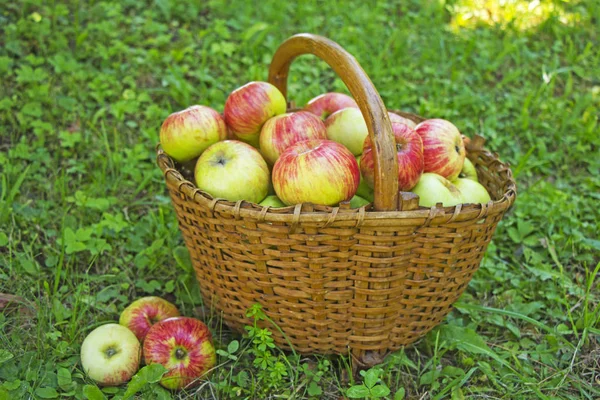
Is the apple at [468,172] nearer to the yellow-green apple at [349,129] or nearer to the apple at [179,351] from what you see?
the yellow-green apple at [349,129]

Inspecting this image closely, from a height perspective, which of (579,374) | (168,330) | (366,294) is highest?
(366,294)

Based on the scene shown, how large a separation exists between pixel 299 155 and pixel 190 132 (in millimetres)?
473

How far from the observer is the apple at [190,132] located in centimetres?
209

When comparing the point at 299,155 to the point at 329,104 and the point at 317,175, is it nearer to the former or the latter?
the point at 317,175

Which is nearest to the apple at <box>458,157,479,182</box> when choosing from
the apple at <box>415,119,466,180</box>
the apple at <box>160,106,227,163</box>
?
the apple at <box>415,119,466,180</box>

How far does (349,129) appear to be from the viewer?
84.4 inches

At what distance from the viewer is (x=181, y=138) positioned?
6.87 ft

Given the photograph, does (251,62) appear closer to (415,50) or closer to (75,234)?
(415,50)

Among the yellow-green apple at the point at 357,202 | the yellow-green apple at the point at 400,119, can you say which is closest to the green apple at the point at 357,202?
the yellow-green apple at the point at 357,202

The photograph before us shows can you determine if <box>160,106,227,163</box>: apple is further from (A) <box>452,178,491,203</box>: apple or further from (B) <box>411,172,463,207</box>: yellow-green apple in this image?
(A) <box>452,178,491,203</box>: apple

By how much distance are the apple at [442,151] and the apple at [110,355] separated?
117cm

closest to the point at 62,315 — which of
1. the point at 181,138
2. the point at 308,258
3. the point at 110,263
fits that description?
the point at 110,263

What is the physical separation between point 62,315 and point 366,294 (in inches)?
42.3

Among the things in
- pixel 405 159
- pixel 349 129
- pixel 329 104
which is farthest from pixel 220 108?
pixel 405 159
